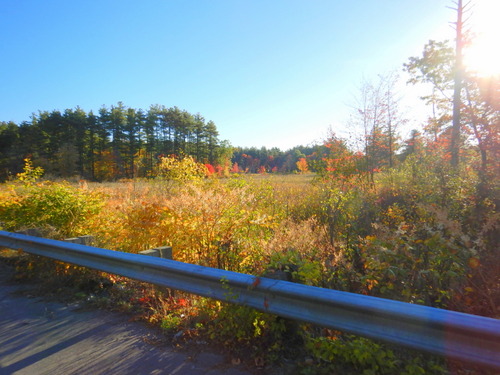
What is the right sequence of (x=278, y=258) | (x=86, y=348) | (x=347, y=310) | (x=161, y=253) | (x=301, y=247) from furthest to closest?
→ (x=301, y=247) < (x=161, y=253) < (x=278, y=258) < (x=86, y=348) < (x=347, y=310)

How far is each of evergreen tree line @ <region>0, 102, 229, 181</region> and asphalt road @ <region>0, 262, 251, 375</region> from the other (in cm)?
4752

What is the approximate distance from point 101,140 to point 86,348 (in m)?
57.4

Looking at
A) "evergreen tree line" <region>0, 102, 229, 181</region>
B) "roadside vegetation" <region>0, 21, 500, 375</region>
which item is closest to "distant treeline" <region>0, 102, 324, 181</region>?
"evergreen tree line" <region>0, 102, 229, 181</region>

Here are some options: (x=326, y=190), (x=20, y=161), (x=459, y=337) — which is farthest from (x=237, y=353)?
(x=20, y=161)

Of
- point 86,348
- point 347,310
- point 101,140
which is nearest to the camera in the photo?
point 347,310

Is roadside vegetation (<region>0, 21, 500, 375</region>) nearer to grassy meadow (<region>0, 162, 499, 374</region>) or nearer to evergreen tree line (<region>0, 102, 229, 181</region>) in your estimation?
grassy meadow (<region>0, 162, 499, 374</region>)

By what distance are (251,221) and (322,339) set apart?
1.99 m

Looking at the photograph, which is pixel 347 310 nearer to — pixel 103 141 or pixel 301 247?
pixel 301 247

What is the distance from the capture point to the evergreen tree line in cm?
4753

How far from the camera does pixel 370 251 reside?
3.33m

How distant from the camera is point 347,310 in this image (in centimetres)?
197

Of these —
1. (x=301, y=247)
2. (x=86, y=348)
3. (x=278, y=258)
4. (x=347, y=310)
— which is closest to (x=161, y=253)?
(x=86, y=348)

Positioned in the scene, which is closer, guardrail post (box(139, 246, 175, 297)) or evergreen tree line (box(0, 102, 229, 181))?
guardrail post (box(139, 246, 175, 297))

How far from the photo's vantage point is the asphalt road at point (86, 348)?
2.25 meters
